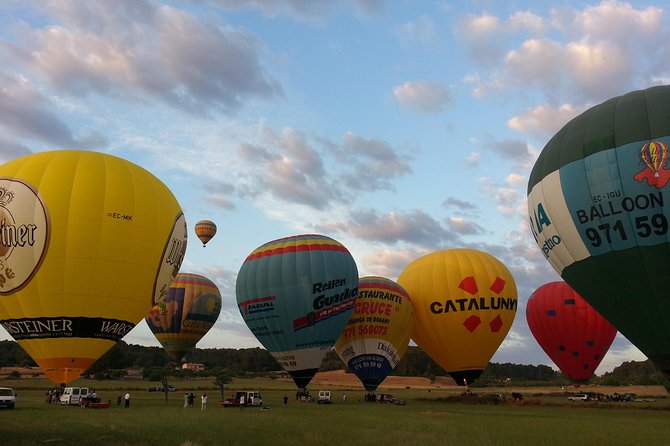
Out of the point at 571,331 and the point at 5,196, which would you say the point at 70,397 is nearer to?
the point at 5,196

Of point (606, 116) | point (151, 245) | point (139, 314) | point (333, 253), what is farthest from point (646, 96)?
point (139, 314)

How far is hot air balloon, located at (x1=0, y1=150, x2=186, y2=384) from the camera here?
22.4m

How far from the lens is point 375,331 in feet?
126

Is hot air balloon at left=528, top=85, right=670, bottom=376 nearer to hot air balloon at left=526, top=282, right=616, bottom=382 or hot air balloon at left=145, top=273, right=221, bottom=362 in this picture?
hot air balloon at left=526, top=282, right=616, bottom=382

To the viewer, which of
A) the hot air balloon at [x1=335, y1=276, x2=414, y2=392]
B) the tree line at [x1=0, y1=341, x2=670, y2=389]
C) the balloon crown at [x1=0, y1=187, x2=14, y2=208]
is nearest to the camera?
the balloon crown at [x1=0, y1=187, x2=14, y2=208]

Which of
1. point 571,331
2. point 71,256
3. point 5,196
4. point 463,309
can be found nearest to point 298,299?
point 463,309

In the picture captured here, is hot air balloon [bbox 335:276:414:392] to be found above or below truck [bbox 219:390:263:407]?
above

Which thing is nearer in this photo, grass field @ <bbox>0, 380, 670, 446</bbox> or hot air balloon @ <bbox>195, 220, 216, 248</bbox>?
grass field @ <bbox>0, 380, 670, 446</bbox>

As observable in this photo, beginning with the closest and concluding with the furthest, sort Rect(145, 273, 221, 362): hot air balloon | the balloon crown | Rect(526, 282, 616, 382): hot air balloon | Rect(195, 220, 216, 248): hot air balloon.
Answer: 1. the balloon crown
2. Rect(526, 282, 616, 382): hot air balloon
3. Rect(145, 273, 221, 362): hot air balloon
4. Rect(195, 220, 216, 248): hot air balloon

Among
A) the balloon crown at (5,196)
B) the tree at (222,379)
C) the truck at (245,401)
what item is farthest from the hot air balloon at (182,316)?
the balloon crown at (5,196)

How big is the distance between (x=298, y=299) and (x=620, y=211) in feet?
60.5

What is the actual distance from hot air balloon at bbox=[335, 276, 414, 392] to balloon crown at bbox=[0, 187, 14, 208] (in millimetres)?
22064

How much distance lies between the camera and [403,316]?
1545 inches

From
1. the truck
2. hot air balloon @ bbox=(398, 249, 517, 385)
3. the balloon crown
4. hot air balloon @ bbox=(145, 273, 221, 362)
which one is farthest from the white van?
hot air balloon @ bbox=(398, 249, 517, 385)
